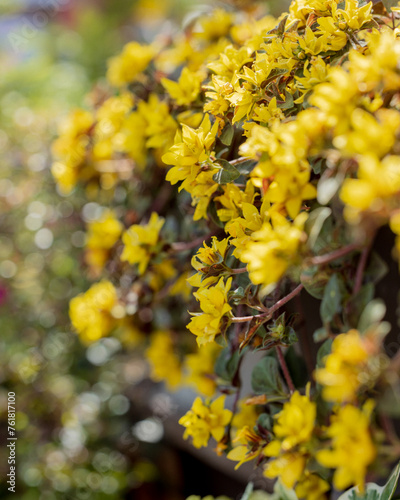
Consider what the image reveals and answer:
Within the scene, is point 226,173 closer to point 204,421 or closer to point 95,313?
point 204,421

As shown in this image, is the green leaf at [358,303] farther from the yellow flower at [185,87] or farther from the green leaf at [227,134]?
the yellow flower at [185,87]

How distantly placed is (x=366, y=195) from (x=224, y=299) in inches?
7.8

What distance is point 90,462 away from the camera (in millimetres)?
1140

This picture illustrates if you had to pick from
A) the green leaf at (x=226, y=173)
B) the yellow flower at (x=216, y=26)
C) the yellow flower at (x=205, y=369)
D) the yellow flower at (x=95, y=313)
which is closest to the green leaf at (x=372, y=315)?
the green leaf at (x=226, y=173)

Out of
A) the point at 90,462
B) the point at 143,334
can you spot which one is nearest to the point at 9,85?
the point at 143,334

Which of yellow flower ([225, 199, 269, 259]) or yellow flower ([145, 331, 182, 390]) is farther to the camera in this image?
yellow flower ([145, 331, 182, 390])

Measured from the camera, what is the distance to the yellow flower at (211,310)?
0.46 meters

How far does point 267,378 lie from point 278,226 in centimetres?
23

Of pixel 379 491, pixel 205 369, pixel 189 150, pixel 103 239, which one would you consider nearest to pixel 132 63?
pixel 103 239

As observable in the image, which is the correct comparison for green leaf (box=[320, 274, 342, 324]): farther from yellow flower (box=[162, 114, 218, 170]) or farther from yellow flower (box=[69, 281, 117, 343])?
yellow flower (box=[69, 281, 117, 343])

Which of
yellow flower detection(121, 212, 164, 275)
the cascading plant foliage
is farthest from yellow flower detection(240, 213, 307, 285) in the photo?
yellow flower detection(121, 212, 164, 275)

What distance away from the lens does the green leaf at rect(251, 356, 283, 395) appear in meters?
0.54

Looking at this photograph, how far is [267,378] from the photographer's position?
55 cm

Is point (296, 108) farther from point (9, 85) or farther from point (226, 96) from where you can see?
point (9, 85)
